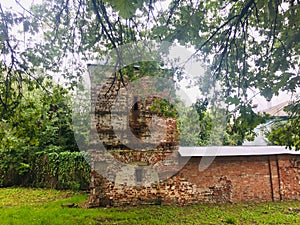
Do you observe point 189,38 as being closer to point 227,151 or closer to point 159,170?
point 159,170

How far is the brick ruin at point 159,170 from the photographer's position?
6492mm

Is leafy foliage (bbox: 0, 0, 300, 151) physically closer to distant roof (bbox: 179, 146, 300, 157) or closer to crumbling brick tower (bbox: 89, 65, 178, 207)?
crumbling brick tower (bbox: 89, 65, 178, 207)

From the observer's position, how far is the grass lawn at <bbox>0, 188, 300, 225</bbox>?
17.4 feet

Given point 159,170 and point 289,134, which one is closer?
point 289,134

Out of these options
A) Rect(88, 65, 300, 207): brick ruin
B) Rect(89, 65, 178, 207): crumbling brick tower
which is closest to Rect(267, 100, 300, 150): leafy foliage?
Rect(89, 65, 178, 207): crumbling brick tower

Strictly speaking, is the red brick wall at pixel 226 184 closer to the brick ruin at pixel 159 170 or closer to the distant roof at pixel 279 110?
the brick ruin at pixel 159 170

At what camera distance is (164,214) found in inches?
230

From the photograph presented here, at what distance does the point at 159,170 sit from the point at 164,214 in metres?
1.28

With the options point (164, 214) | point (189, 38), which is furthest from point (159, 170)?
point (189, 38)

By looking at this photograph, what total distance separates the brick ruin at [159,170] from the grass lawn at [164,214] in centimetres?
35

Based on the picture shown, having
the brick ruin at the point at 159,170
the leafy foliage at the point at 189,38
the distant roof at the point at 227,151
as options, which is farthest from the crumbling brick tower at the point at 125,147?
the leafy foliage at the point at 189,38

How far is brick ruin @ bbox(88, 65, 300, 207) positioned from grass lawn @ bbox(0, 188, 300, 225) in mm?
355

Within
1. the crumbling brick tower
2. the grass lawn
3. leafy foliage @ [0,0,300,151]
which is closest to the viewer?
leafy foliage @ [0,0,300,151]

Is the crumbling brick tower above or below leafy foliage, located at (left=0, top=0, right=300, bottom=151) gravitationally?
Answer: below
